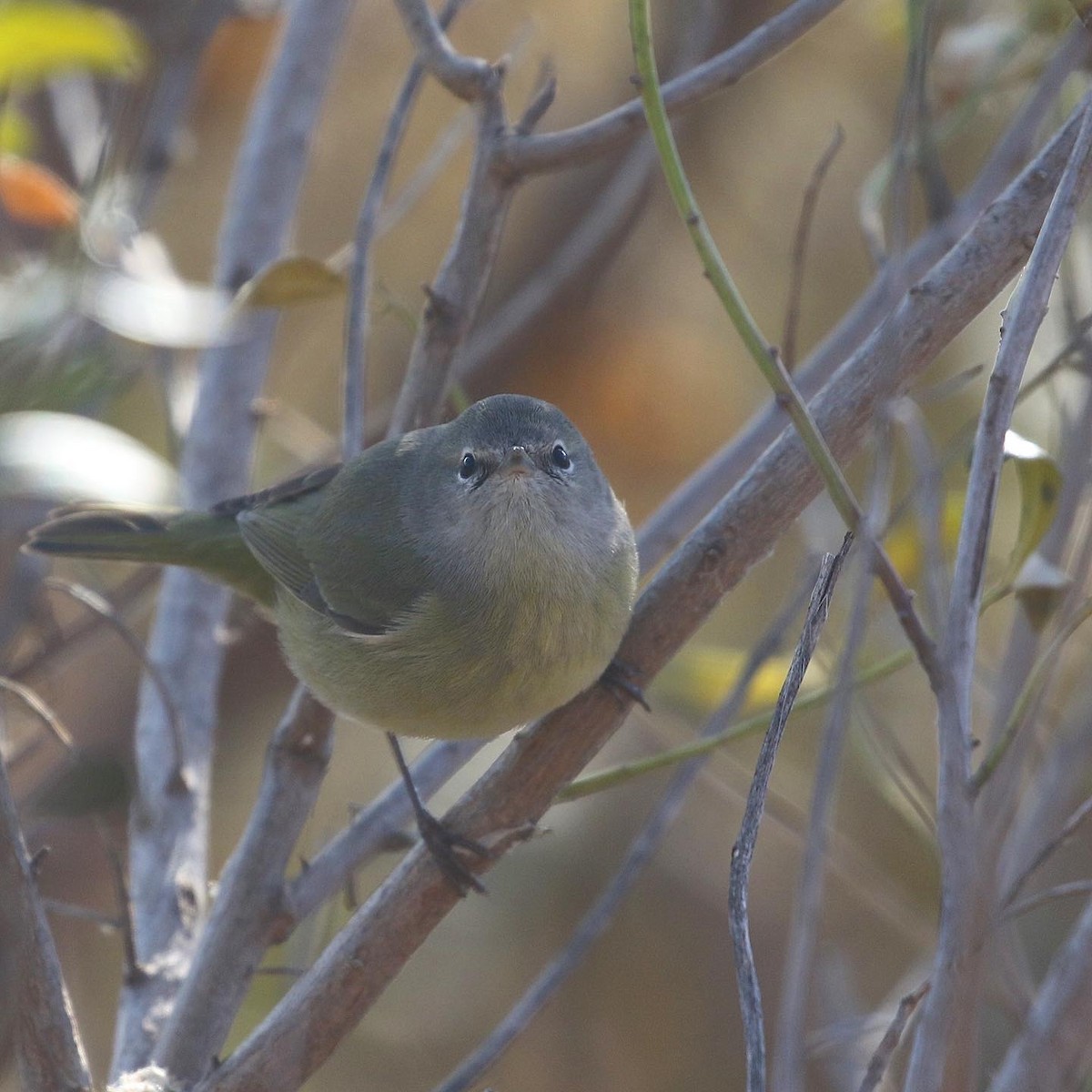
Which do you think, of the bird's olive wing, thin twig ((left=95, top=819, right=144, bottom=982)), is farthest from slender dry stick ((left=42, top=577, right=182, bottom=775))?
the bird's olive wing

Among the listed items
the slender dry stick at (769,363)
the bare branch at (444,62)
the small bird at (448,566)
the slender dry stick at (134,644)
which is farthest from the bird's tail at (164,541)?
the slender dry stick at (769,363)

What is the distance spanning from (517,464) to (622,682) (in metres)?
0.55

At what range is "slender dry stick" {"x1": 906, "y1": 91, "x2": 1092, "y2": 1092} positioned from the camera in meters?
1.36

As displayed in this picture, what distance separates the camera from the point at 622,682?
2.50 metres

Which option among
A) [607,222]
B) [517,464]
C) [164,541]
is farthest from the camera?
[607,222]

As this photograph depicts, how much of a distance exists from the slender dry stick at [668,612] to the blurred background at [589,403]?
2.58ft

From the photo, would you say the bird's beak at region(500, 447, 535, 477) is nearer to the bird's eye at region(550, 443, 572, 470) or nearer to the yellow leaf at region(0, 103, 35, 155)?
the bird's eye at region(550, 443, 572, 470)

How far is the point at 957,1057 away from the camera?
4.56 ft

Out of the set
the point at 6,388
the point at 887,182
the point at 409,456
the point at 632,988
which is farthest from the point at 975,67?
the point at 632,988

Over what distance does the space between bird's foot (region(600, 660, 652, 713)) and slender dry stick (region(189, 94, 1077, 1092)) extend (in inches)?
1.4

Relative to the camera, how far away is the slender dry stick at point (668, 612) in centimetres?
198

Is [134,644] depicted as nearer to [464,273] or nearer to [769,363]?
[464,273]

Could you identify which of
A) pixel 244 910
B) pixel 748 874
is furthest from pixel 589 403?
pixel 748 874

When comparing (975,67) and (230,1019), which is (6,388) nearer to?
(230,1019)
